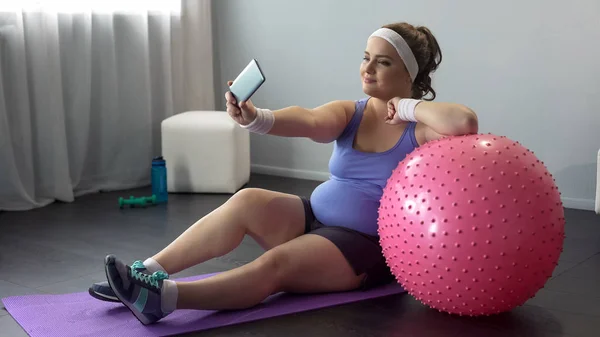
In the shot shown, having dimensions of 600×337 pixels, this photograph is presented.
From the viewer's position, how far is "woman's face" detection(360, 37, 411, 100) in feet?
7.44

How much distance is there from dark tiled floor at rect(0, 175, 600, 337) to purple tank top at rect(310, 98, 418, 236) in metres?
0.26

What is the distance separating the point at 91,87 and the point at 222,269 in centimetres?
Result: 192

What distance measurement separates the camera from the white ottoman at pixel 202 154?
13.3 ft

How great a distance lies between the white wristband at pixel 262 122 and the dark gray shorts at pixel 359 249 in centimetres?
37

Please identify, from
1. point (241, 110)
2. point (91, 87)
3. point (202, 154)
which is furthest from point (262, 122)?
point (91, 87)

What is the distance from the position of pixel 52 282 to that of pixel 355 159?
3.57 ft

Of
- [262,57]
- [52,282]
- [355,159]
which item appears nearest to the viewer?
[355,159]

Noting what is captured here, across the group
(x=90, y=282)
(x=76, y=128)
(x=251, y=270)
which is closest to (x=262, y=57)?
(x=76, y=128)

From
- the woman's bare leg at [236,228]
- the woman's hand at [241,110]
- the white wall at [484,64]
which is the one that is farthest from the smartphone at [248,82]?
the white wall at [484,64]

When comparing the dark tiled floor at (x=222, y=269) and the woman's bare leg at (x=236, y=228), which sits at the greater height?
the woman's bare leg at (x=236, y=228)

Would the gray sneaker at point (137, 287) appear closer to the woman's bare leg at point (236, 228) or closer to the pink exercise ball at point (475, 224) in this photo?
the woman's bare leg at point (236, 228)

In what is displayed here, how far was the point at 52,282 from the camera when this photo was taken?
2.51m

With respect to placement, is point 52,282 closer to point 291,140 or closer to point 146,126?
point 146,126

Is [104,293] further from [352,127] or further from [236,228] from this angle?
[352,127]
